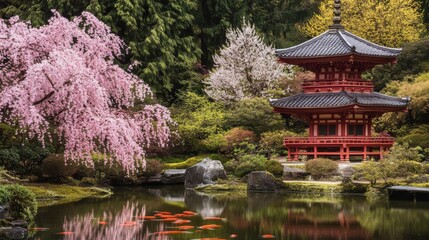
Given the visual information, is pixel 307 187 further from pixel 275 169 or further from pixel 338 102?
pixel 338 102

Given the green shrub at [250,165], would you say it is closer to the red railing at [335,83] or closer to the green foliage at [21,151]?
the red railing at [335,83]

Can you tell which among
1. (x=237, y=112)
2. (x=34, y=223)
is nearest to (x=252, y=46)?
(x=237, y=112)

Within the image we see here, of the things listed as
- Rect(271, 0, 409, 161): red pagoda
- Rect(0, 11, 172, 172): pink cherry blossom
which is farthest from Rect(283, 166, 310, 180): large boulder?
Rect(0, 11, 172, 172): pink cherry blossom

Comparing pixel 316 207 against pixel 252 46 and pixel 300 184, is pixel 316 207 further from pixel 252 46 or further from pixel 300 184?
pixel 252 46

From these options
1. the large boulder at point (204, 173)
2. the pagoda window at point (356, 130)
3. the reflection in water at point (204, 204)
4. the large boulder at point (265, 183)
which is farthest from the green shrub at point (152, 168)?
the pagoda window at point (356, 130)

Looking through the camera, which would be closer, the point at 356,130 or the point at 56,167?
the point at 56,167

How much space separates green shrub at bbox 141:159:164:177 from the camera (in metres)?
37.8

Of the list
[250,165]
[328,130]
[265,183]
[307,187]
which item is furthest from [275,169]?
[328,130]

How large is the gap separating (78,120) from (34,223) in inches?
219

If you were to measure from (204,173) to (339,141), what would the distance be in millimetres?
6587

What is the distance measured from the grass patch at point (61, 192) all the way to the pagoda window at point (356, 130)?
12.8 meters

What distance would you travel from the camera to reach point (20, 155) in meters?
30.1

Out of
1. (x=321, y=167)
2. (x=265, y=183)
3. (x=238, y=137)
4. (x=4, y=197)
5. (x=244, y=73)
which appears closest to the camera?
(x=4, y=197)

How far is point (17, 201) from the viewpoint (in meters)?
20.3
